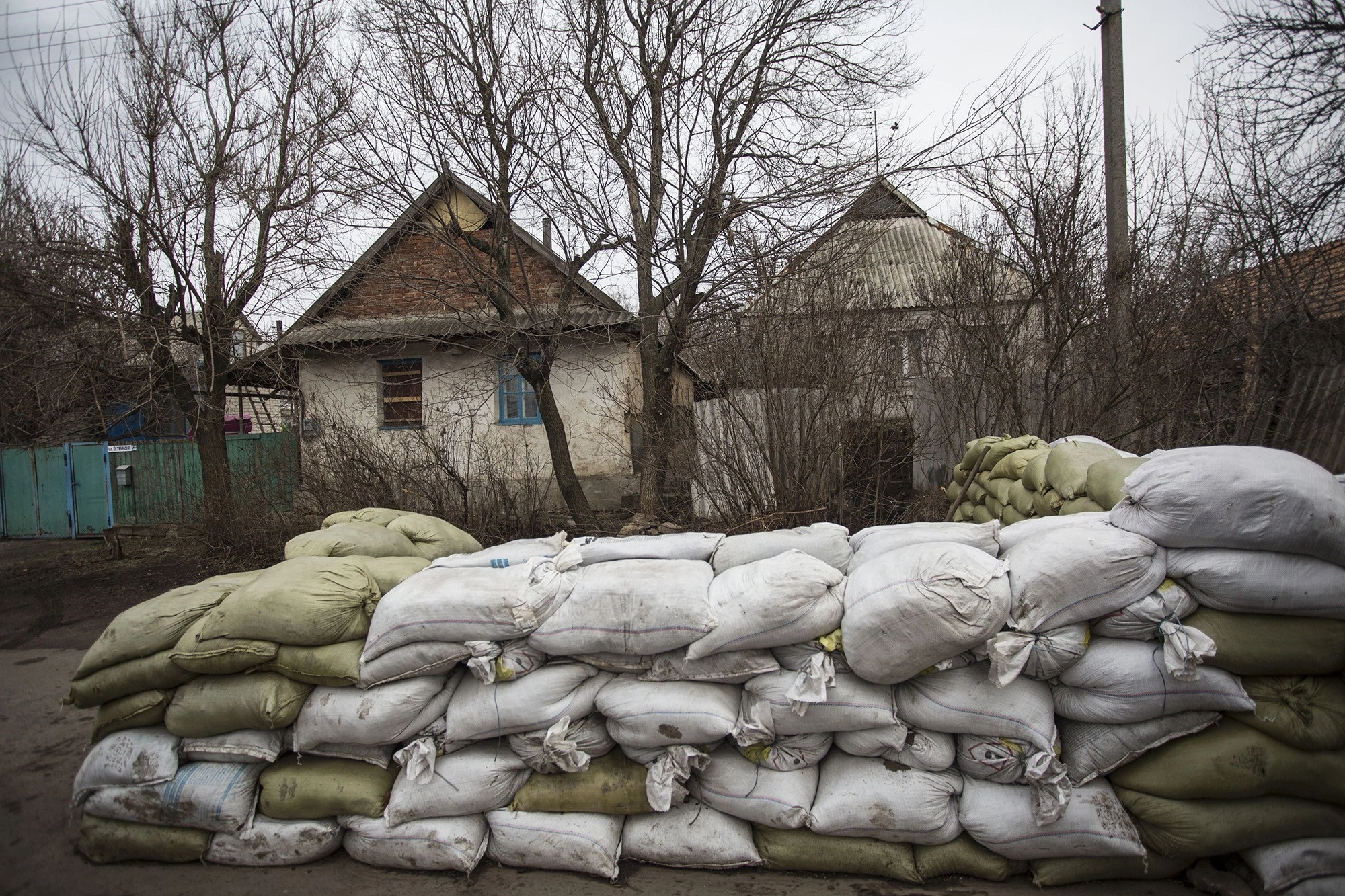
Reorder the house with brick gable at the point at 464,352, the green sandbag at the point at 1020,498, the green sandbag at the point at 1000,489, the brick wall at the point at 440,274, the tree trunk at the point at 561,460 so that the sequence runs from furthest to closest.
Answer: the tree trunk at the point at 561,460, the house with brick gable at the point at 464,352, the brick wall at the point at 440,274, the green sandbag at the point at 1000,489, the green sandbag at the point at 1020,498

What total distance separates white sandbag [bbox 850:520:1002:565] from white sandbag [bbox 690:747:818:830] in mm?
747

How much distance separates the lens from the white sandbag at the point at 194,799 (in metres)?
2.35

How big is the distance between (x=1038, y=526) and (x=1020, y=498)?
1291 mm

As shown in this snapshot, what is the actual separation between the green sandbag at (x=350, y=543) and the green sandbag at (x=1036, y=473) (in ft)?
10.6

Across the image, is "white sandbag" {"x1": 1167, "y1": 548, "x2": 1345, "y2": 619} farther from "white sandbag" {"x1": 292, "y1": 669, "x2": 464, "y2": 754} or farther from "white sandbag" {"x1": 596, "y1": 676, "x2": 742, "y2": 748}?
"white sandbag" {"x1": 292, "y1": 669, "x2": 464, "y2": 754}

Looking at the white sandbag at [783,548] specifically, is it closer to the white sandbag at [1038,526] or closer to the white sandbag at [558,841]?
the white sandbag at [1038,526]

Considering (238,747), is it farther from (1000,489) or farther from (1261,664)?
(1000,489)

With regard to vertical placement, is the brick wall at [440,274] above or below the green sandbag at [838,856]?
above

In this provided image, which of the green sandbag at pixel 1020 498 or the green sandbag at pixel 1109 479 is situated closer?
the green sandbag at pixel 1109 479

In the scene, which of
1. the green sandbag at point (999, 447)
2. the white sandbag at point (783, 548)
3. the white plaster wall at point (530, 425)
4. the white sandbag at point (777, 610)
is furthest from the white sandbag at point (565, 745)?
the white plaster wall at point (530, 425)

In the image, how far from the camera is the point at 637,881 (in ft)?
7.22

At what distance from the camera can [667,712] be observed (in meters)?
2.23

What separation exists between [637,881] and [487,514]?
5105 mm

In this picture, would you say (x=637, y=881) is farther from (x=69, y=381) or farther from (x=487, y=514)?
(x=69, y=381)
